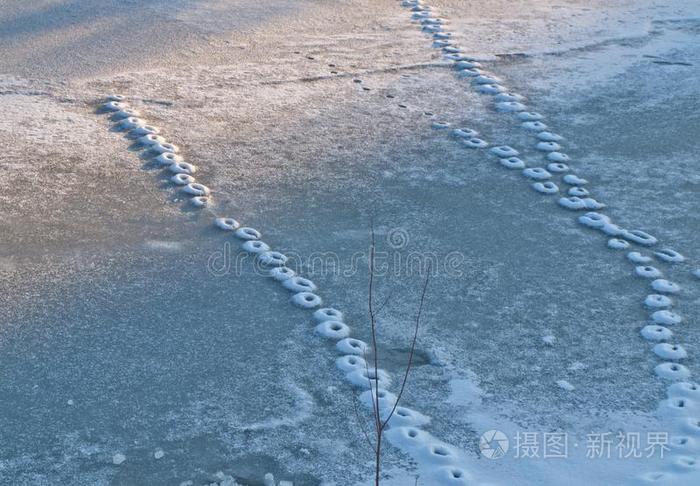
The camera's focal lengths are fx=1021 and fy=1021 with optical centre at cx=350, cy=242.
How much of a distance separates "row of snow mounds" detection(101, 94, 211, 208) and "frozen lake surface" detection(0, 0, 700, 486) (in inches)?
2.3

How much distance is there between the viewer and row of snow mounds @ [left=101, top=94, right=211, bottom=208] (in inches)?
176

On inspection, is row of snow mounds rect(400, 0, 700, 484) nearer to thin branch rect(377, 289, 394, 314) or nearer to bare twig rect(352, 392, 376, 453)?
bare twig rect(352, 392, 376, 453)

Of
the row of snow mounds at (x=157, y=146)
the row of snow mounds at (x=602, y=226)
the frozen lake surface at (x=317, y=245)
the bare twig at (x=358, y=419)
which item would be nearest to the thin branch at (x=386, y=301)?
the frozen lake surface at (x=317, y=245)

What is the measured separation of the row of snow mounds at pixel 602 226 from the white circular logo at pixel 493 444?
8.9 inches

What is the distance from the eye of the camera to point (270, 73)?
5.92 m

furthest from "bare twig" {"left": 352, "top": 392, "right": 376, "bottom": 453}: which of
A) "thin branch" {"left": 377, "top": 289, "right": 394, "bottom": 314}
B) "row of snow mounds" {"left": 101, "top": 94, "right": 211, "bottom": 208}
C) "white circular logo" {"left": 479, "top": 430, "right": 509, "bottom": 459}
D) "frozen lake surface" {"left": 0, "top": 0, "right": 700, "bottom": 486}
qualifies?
"row of snow mounds" {"left": 101, "top": 94, "right": 211, "bottom": 208}

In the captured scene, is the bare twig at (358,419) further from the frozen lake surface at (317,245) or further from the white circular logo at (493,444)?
the white circular logo at (493,444)

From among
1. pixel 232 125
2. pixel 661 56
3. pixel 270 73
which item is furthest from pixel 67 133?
pixel 661 56

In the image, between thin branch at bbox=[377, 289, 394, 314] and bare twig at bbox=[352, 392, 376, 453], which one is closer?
bare twig at bbox=[352, 392, 376, 453]

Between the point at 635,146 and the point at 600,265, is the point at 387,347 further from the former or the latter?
the point at 635,146

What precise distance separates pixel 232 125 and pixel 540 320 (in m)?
2.20

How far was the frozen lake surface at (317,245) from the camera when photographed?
300 cm

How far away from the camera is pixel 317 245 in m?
4.09

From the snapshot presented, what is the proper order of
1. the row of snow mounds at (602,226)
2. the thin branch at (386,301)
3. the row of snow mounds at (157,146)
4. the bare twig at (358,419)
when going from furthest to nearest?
the row of snow mounds at (157,146) → the thin branch at (386,301) → the row of snow mounds at (602,226) → the bare twig at (358,419)
